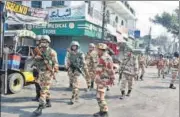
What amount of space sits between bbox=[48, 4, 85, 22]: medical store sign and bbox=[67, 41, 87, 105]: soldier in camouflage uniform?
1517 centimetres

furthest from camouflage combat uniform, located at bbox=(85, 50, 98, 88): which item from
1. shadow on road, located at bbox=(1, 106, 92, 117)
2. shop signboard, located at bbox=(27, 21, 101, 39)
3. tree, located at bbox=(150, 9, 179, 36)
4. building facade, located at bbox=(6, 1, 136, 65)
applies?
tree, located at bbox=(150, 9, 179, 36)

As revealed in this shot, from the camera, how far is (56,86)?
1279cm

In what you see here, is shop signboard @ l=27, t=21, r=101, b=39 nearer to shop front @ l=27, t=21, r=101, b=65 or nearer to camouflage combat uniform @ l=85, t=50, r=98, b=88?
shop front @ l=27, t=21, r=101, b=65

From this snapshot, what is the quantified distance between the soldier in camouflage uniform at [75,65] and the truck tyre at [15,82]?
7.03 ft

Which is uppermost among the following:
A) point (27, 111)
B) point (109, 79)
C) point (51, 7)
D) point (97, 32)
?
point (51, 7)

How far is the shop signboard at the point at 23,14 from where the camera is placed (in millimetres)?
12680

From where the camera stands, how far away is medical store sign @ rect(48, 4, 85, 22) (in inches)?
966

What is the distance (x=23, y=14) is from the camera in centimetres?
1405

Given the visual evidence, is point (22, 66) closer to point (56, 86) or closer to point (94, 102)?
point (56, 86)

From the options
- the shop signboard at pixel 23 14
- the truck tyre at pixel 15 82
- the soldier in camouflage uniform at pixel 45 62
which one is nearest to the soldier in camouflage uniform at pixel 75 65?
the soldier in camouflage uniform at pixel 45 62

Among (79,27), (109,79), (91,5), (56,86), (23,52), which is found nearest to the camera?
(109,79)

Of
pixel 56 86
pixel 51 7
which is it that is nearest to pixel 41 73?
pixel 56 86

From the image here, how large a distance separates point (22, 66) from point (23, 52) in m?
2.32

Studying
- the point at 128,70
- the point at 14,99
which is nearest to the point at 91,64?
the point at 128,70
